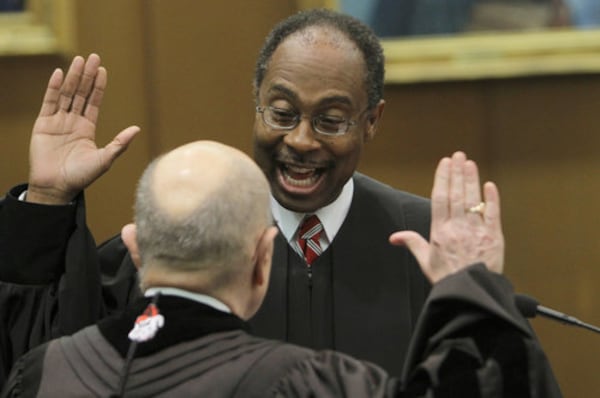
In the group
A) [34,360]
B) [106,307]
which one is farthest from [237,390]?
[106,307]

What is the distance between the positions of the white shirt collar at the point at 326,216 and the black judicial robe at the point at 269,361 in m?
0.74

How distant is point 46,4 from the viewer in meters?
3.55

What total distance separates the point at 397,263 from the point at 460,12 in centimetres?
111

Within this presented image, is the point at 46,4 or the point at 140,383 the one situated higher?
the point at 46,4

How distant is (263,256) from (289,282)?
753 mm

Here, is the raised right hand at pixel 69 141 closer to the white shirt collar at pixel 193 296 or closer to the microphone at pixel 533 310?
the white shirt collar at pixel 193 296

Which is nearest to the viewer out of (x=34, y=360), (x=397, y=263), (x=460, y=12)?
(x=34, y=360)

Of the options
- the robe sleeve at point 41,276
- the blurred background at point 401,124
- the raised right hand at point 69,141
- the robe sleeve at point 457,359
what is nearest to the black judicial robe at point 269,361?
the robe sleeve at point 457,359

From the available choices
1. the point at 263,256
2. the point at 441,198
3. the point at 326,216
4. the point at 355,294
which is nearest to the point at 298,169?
the point at 326,216

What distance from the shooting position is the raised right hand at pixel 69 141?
2.47m

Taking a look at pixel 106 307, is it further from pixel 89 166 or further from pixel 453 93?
pixel 453 93

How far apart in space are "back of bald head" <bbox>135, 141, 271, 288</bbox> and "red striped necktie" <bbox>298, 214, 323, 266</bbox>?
2.58 feet

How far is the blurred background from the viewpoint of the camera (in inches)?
139

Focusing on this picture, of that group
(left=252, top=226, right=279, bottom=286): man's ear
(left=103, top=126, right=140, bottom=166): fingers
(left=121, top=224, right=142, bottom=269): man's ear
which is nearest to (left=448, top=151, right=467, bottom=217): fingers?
(left=252, top=226, right=279, bottom=286): man's ear
